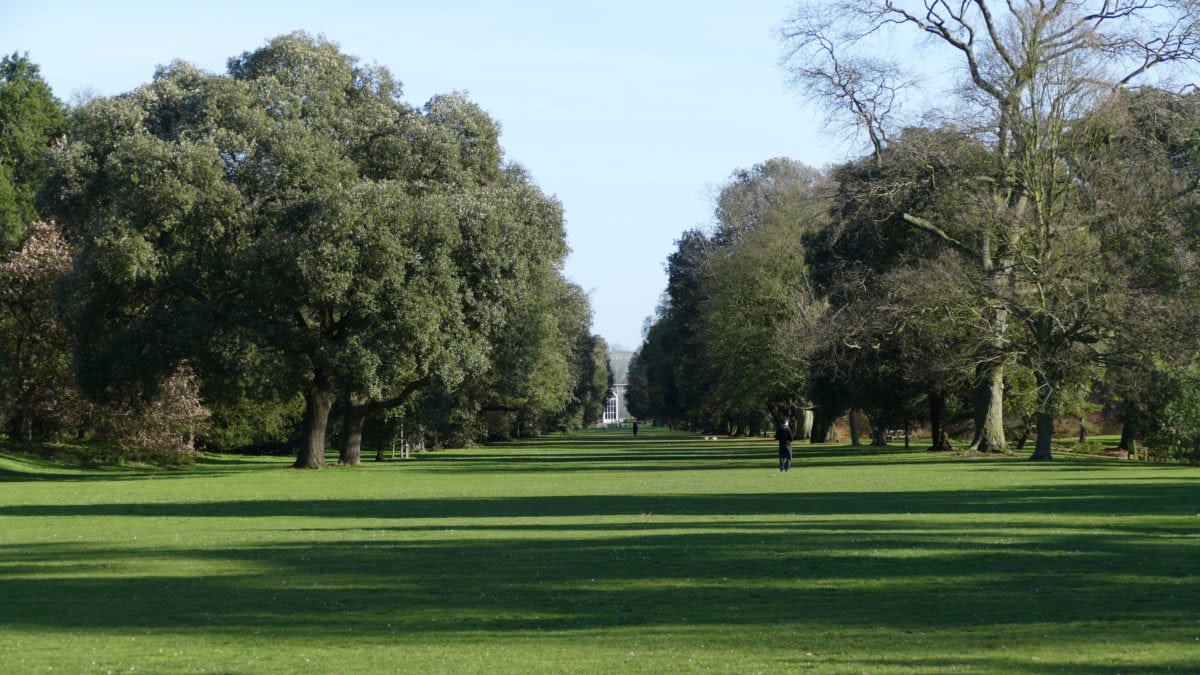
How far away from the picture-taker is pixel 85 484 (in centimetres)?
3912

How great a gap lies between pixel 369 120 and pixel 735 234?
41348mm

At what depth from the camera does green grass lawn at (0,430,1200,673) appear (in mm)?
10344

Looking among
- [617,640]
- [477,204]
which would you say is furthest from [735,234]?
[617,640]

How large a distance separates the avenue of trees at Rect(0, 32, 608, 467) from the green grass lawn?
1330 centimetres

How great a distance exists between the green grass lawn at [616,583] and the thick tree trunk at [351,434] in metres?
22.6

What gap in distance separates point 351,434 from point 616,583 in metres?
39.2

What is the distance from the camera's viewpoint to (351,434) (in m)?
52.1

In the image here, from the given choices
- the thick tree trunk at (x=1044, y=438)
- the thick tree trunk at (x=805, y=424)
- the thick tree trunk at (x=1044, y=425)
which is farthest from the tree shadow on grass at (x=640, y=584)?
the thick tree trunk at (x=805, y=424)

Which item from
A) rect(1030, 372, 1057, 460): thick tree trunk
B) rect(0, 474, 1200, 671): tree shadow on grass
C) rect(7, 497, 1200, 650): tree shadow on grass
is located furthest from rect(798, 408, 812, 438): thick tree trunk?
rect(7, 497, 1200, 650): tree shadow on grass

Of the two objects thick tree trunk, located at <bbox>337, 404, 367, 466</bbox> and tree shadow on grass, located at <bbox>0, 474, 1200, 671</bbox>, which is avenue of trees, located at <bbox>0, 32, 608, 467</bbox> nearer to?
thick tree trunk, located at <bbox>337, 404, 367, 466</bbox>

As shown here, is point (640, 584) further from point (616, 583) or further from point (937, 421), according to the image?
point (937, 421)

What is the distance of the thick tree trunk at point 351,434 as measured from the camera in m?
51.8

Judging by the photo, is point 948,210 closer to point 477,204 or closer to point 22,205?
point 477,204

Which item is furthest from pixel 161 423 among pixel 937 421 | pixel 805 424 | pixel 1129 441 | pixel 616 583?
pixel 1129 441
